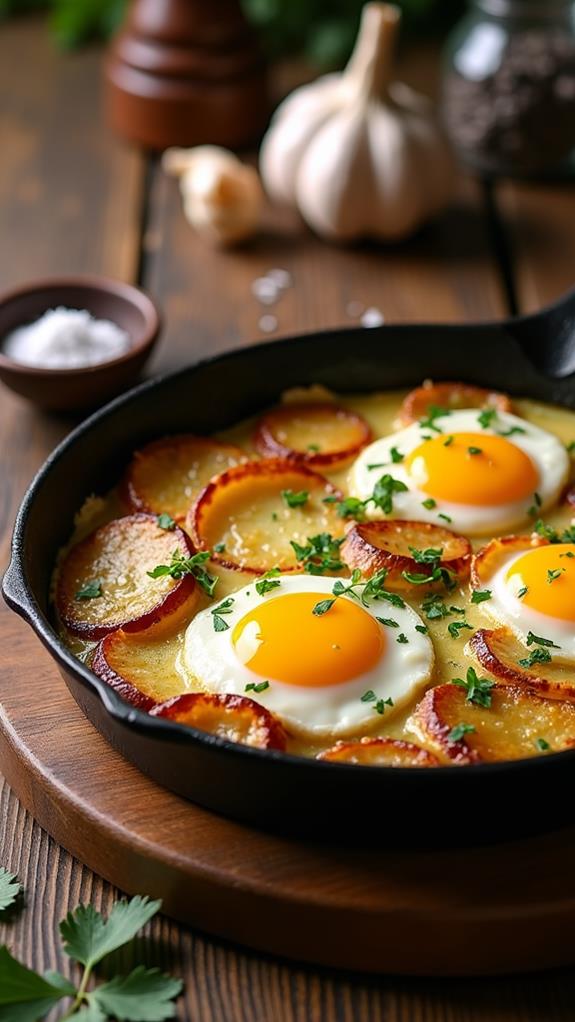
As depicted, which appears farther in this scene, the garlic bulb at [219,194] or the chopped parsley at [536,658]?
the garlic bulb at [219,194]

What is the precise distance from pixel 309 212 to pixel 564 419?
1979 mm

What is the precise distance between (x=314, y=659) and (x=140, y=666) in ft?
1.51

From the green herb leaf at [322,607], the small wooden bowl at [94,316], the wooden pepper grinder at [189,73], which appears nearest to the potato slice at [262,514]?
the green herb leaf at [322,607]

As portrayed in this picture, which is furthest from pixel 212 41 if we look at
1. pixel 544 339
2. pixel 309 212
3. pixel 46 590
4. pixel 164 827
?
pixel 164 827

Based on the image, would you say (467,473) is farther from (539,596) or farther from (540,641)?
(540,641)

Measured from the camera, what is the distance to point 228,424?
4.30 m

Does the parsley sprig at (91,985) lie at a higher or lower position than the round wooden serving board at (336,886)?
lower

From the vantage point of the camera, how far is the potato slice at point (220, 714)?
3.00 m

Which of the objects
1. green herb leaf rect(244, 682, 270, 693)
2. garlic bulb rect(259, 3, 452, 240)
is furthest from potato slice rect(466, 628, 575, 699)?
garlic bulb rect(259, 3, 452, 240)

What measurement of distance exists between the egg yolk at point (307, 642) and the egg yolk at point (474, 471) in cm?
67

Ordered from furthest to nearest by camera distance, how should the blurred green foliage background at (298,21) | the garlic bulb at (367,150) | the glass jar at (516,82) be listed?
the blurred green foliage background at (298,21), the glass jar at (516,82), the garlic bulb at (367,150)

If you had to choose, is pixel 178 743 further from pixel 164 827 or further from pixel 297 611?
pixel 297 611

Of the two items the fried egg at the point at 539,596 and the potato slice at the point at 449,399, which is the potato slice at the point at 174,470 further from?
the fried egg at the point at 539,596

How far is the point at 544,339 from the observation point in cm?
439
